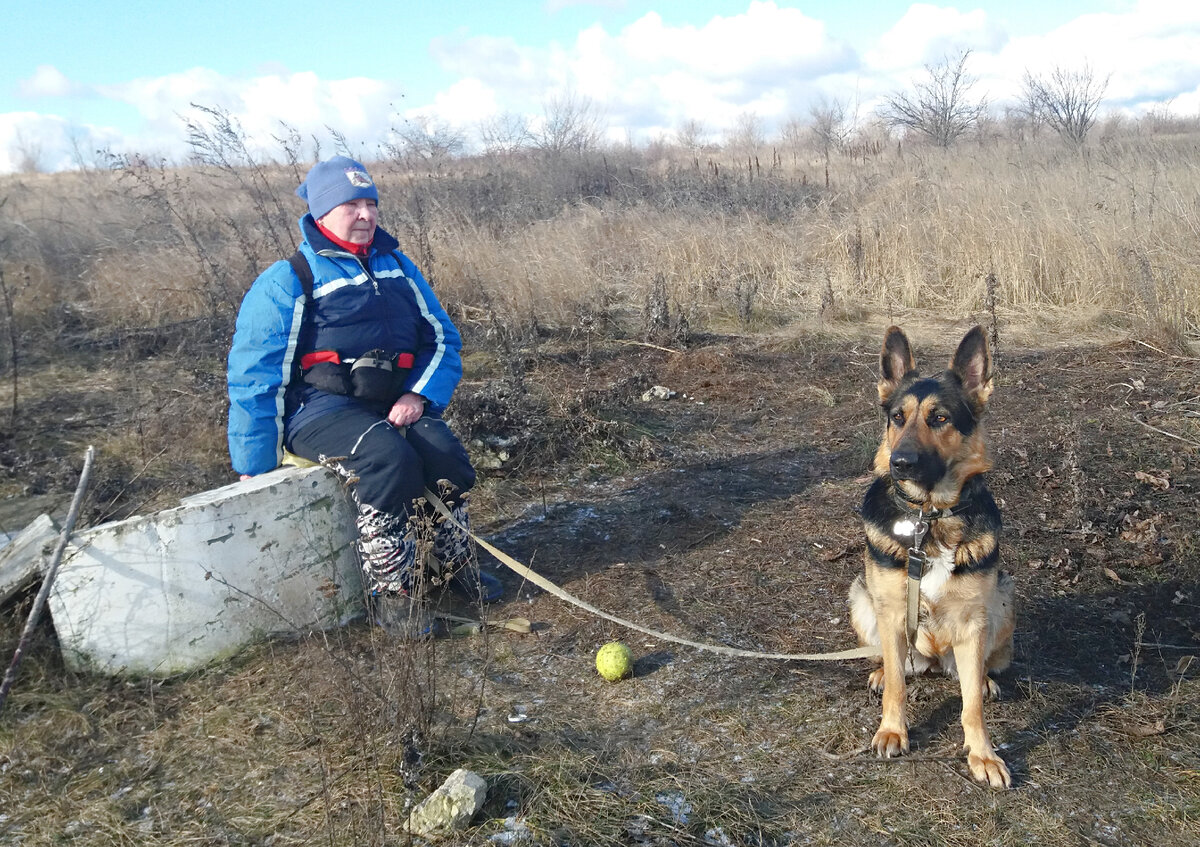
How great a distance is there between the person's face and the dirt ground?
1852 mm

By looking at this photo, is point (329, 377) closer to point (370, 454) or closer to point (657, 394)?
point (370, 454)

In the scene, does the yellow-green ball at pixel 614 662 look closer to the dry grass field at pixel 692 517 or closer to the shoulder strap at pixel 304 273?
the dry grass field at pixel 692 517

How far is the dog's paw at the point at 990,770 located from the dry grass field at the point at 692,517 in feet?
0.16

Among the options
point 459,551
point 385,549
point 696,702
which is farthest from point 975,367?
point 385,549

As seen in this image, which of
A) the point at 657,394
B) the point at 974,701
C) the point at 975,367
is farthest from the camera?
the point at 657,394

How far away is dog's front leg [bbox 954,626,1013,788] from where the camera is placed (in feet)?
9.07

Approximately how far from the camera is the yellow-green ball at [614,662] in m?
3.41

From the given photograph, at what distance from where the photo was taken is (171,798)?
9.00ft

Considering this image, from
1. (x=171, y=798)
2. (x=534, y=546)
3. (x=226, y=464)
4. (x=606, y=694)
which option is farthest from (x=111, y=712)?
(x=226, y=464)

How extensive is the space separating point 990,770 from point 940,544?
740 millimetres

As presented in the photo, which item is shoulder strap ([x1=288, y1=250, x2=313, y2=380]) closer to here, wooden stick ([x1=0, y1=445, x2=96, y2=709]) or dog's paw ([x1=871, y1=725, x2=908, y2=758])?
wooden stick ([x1=0, y1=445, x2=96, y2=709])

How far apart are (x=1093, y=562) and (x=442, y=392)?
3432 mm

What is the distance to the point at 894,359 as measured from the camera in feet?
10.4

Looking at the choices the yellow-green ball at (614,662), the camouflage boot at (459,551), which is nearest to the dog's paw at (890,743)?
the yellow-green ball at (614,662)
